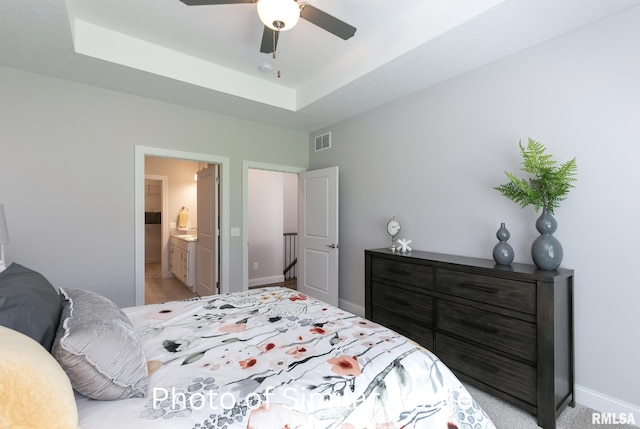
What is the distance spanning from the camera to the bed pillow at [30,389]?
0.63m

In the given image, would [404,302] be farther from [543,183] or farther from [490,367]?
[543,183]

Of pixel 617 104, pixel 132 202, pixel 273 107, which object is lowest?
pixel 132 202

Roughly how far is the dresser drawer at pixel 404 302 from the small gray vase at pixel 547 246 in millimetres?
842

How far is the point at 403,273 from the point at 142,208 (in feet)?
9.48

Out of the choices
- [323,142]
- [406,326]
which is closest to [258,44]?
[323,142]

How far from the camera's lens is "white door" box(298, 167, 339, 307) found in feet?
12.9

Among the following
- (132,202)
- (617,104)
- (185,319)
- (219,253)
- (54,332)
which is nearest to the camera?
(54,332)

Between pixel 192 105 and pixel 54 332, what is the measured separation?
3029mm

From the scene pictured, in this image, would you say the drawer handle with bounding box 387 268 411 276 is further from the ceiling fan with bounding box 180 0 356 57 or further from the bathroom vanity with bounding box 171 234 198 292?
the bathroom vanity with bounding box 171 234 198 292

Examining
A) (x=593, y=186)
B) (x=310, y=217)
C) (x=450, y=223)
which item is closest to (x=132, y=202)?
(x=310, y=217)

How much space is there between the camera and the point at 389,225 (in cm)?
325

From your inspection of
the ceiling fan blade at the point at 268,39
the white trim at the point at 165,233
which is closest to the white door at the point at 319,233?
the ceiling fan blade at the point at 268,39

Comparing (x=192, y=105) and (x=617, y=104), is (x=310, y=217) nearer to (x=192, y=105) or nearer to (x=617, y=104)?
(x=192, y=105)

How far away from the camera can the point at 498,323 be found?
6.86ft
